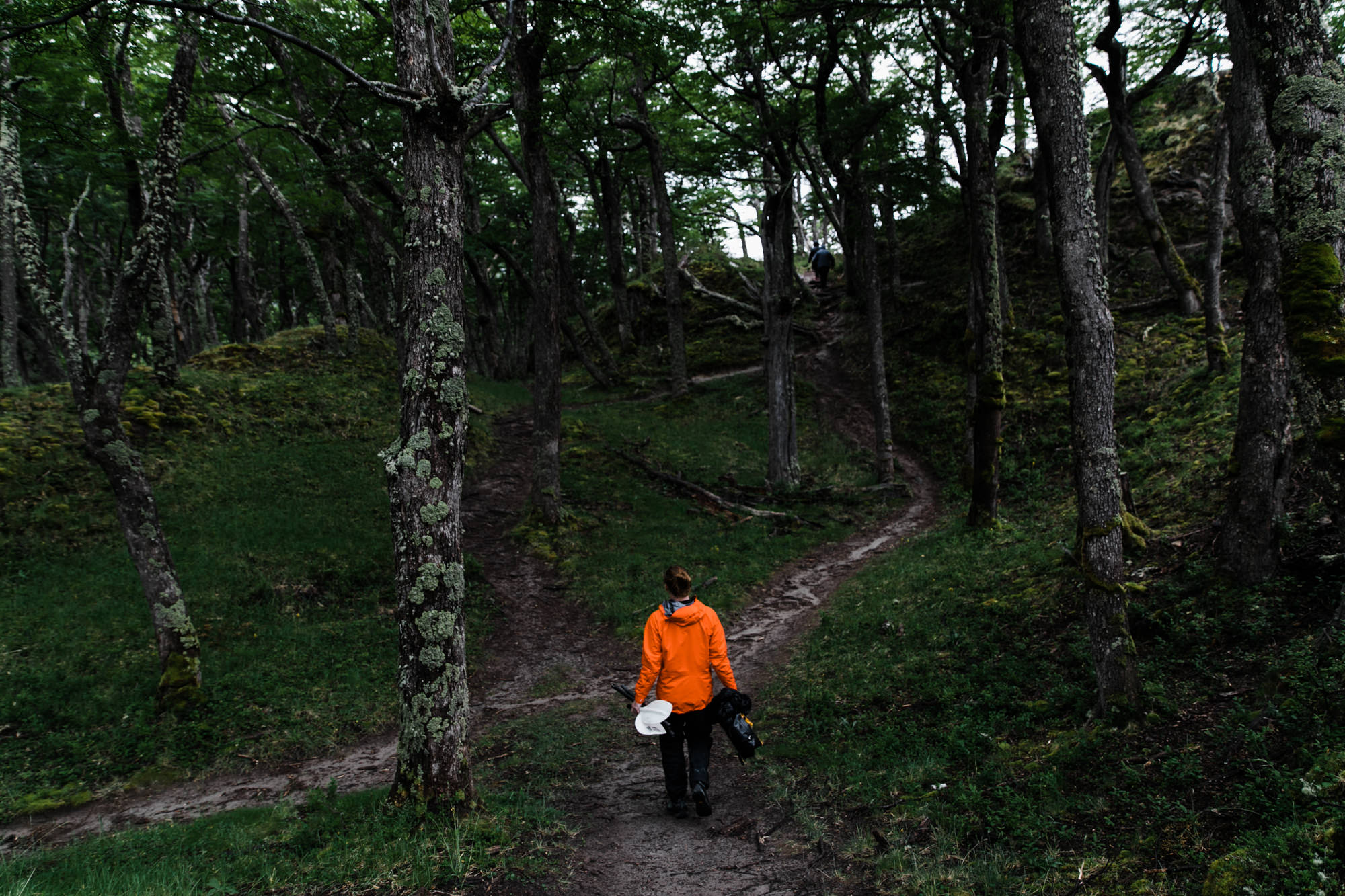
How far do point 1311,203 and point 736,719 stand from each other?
17.9ft

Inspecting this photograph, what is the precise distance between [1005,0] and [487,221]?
21419mm

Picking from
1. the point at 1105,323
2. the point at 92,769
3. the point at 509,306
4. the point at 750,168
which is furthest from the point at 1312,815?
the point at 509,306

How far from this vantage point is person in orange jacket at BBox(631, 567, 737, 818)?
5582mm

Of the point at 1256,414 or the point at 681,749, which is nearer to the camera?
the point at 681,749

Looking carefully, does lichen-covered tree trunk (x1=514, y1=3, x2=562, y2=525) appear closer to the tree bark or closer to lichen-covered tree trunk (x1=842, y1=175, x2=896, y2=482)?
lichen-covered tree trunk (x1=842, y1=175, x2=896, y2=482)

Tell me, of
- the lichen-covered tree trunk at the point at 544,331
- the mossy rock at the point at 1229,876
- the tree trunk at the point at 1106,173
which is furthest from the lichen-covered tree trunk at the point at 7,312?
the tree trunk at the point at 1106,173

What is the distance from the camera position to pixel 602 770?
6723mm

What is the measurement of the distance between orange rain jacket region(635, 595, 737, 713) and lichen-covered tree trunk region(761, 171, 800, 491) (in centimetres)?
1220

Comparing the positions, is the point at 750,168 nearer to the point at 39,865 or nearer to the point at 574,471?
the point at 574,471

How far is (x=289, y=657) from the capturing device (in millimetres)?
9414

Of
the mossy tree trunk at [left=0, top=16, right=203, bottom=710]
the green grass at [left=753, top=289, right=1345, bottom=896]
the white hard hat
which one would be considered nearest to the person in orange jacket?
the white hard hat

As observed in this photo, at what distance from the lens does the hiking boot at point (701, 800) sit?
5.57 meters

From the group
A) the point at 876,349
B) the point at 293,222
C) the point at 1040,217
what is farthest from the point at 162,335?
the point at 1040,217

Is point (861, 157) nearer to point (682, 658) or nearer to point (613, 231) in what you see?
point (613, 231)
